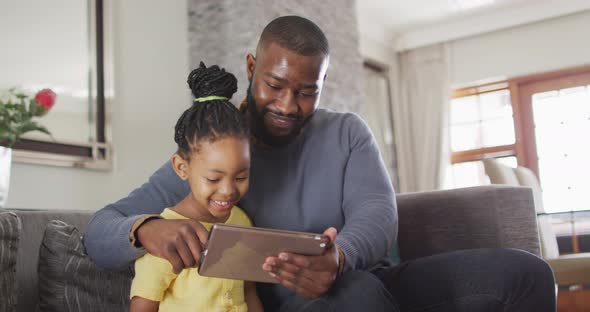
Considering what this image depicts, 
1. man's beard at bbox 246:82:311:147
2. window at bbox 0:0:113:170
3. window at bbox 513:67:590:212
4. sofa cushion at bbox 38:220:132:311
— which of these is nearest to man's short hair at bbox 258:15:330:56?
man's beard at bbox 246:82:311:147

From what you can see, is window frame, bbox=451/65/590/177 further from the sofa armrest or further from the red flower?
the red flower

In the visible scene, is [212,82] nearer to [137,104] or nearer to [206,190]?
[206,190]

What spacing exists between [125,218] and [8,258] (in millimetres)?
214

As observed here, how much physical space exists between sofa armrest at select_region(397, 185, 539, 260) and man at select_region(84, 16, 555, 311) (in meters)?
0.40

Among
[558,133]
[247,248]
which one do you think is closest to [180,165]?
[247,248]

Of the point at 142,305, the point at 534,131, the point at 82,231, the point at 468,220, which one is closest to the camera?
the point at 142,305

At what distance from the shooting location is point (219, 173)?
1.07 m

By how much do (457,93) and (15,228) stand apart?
212 inches

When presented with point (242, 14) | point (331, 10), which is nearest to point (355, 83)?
point (331, 10)

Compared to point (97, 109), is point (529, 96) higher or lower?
higher

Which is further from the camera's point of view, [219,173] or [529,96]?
[529,96]

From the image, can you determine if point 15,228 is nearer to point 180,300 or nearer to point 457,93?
point 180,300

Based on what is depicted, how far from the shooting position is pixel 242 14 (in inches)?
134

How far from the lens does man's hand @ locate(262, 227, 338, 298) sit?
0.88 meters
